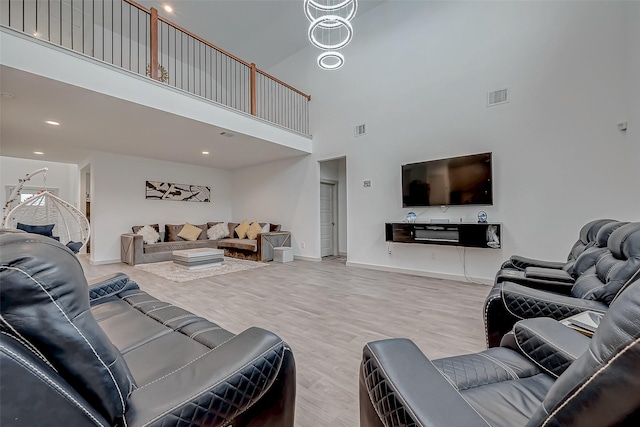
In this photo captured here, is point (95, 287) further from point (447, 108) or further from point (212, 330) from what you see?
point (447, 108)

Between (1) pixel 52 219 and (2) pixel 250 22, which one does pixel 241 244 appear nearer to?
(1) pixel 52 219

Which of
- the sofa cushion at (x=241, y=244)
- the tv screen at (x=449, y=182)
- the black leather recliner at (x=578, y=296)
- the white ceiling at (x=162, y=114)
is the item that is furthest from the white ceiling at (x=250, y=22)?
the black leather recliner at (x=578, y=296)

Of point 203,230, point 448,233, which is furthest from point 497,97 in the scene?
point 203,230

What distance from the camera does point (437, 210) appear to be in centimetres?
470

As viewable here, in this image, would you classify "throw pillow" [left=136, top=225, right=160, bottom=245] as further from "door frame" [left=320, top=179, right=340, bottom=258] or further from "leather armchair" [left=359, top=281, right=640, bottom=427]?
"leather armchair" [left=359, top=281, right=640, bottom=427]

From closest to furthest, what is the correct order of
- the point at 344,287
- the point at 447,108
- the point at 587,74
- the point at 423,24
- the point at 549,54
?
1. the point at 587,74
2. the point at 549,54
3. the point at 344,287
4. the point at 447,108
5. the point at 423,24

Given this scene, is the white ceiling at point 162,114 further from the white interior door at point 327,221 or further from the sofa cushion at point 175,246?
the sofa cushion at point 175,246

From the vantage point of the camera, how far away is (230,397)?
855 millimetres

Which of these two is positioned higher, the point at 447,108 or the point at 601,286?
the point at 447,108

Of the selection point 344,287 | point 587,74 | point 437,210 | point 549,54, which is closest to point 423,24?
point 549,54

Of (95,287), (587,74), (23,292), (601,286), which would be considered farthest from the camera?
(587,74)

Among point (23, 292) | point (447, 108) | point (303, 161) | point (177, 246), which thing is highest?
point (447, 108)

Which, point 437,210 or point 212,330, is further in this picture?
point 437,210

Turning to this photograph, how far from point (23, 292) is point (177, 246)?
6.61m
